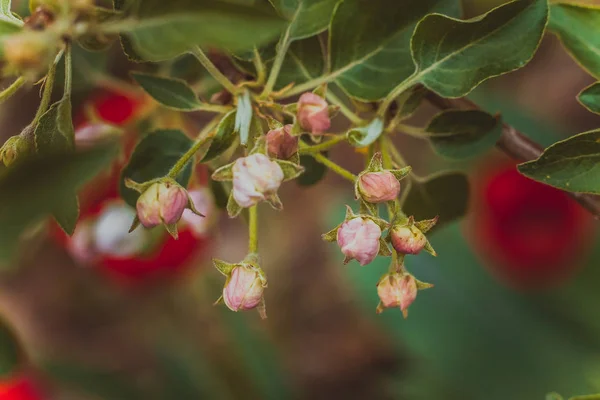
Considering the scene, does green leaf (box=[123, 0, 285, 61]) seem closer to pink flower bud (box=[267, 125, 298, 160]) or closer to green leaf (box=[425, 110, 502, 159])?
pink flower bud (box=[267, 125, 298, 160])

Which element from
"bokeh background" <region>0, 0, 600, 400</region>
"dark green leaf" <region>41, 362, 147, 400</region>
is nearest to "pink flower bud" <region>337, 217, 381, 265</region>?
"bokeh background" <region>0, 0, 600, 400</region>

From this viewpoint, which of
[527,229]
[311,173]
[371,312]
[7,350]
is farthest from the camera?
[371,312]

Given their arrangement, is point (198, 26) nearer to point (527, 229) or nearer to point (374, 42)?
point (374, 42)

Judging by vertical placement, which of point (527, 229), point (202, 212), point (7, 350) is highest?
point (202, 212)

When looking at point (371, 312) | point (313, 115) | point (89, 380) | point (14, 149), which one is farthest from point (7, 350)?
point (371, 312)

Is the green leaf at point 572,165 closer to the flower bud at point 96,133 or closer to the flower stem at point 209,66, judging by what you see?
the flower stem at point 209,66
